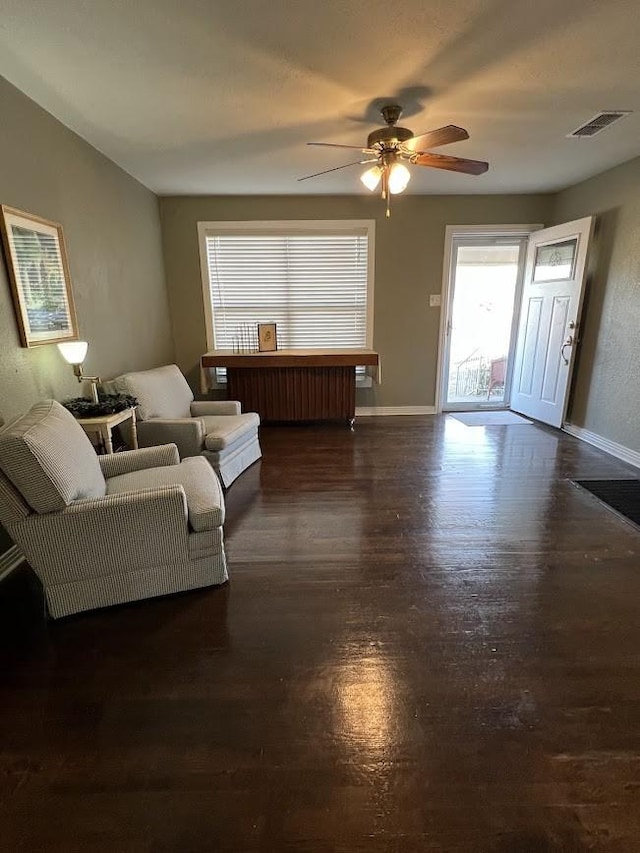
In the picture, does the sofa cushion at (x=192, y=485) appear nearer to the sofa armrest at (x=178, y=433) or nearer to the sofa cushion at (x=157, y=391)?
the sofa armrest at (x=178, y=433)

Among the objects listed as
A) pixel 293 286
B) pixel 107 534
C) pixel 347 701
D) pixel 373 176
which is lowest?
pixel 347 701

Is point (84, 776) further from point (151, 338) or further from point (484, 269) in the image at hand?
point (484, 269)

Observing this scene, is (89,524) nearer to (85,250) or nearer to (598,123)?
(85,250)

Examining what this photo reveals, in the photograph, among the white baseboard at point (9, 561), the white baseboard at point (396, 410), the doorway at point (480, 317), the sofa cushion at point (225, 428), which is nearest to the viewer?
the white baseboard at point (9, 561)

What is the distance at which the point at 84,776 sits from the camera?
1232 millimetres

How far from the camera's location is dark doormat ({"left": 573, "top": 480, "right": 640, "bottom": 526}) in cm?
275

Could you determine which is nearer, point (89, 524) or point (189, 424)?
point (89, 524)

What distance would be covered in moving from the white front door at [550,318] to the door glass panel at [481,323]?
0.22 metres

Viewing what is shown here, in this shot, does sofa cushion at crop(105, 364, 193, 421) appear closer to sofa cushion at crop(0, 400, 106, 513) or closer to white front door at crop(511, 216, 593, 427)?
sofa cushion at crop(0, 400, 106, 513)

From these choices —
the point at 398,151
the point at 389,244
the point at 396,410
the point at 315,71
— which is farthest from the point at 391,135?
the point at 396,410

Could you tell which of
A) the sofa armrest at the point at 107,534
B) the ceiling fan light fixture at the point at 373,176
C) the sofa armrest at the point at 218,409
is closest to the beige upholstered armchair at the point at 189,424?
the sofa armrest at the point at 218,409

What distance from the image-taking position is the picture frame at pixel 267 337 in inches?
179

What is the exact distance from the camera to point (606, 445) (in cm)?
390

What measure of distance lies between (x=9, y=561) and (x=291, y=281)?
12.5 ft
